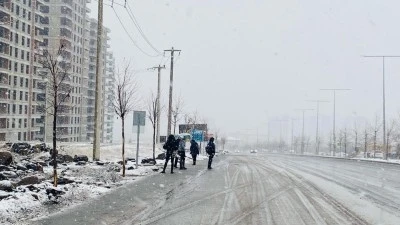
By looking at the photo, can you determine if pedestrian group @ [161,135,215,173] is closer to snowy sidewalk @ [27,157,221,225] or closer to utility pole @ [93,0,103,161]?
utility pole @ [93,0,103,161]

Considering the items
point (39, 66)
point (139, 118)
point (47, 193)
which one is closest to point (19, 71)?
point (39, 66)

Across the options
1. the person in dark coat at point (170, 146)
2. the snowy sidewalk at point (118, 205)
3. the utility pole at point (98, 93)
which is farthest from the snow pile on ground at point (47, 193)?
the utility pole at point (98, 93)

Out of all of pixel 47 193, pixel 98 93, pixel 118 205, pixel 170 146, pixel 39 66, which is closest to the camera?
pixel 118 205

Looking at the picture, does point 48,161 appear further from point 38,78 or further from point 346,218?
point 38,78

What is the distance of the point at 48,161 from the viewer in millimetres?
22234

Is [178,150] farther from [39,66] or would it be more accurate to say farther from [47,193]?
[39,66]

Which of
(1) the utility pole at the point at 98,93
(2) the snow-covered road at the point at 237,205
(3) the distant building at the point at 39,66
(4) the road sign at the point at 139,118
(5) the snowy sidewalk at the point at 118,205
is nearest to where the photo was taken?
(5) the snowy sidewalk at the point at 118,205

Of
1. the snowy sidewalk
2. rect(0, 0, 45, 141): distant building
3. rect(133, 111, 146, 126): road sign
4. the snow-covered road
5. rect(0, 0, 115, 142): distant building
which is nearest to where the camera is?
the snowy sidewalk

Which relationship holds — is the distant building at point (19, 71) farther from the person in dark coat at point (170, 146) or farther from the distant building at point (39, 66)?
the person in dark coat at point (170, 146)

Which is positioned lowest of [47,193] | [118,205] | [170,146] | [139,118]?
[118,205]

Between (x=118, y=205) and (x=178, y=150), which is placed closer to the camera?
(x=118, y=205)

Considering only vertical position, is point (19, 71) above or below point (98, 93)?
above

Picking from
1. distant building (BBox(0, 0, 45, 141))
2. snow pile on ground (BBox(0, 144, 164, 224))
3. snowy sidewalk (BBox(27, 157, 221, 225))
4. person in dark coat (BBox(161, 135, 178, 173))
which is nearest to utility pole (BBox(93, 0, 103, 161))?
person in dark coat (BBox(161, 135, 178, 173))

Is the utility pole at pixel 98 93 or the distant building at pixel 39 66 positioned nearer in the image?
the utility pole at pixel 98 93
